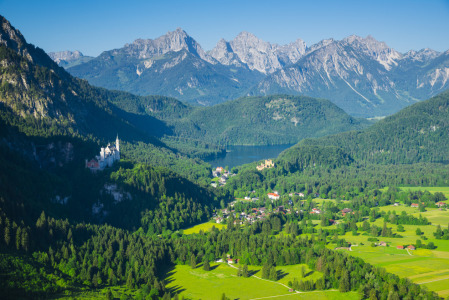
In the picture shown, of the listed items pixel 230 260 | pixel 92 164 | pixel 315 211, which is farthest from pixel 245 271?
pixel 92 164

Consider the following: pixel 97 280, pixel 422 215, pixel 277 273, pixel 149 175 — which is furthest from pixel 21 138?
pixel 422 215

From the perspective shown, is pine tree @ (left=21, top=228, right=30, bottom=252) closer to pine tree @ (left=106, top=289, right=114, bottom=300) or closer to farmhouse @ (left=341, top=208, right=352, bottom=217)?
pine tree @ (left=106, top=289, right=114, bottom=300)

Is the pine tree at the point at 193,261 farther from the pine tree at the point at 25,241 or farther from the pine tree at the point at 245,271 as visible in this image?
the pine tree at the point at 25,241

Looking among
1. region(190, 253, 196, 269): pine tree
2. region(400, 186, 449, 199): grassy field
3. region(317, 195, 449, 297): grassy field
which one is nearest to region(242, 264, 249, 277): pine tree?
region(190, 253, 196, 269): pine tree

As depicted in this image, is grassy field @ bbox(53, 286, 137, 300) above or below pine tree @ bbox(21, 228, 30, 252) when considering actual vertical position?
below

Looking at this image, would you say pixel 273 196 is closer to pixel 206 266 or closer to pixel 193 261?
pixel 193 261

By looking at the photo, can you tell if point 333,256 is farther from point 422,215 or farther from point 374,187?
point 374,187
